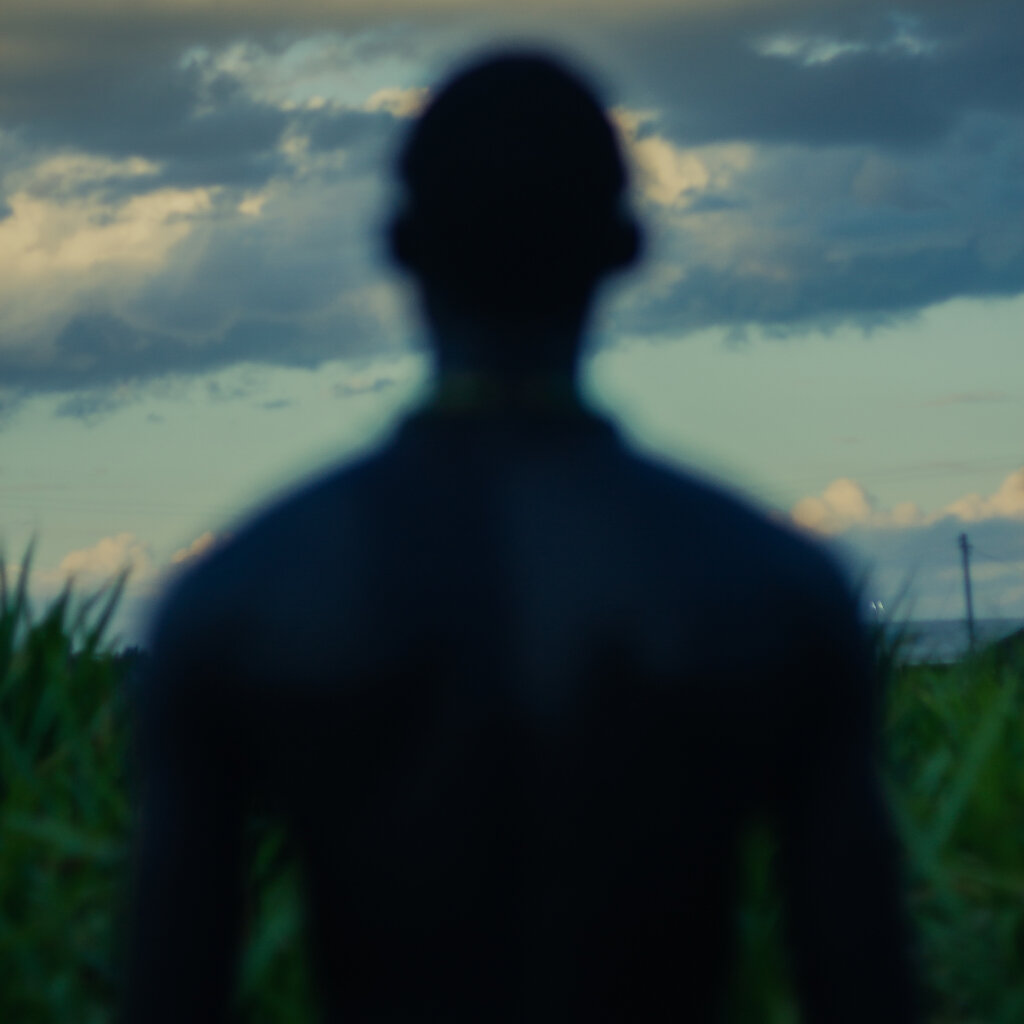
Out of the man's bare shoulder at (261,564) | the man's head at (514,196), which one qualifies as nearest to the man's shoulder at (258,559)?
the man's bare shoulder at (261,564)

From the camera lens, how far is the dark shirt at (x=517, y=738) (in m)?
1.46

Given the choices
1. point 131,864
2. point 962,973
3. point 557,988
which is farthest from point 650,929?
point 962,973

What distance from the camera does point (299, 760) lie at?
4.90ft

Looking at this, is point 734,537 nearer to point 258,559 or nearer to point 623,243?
point 623,243

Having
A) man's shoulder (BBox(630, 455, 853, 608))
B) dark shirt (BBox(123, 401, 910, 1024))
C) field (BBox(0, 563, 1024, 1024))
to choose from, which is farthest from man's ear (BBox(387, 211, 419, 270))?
field (BBox(0, 563, 1024, 1024))

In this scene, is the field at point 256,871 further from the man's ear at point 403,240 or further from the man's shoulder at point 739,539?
the man's ear at point 403,240

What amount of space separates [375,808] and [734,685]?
1.30 ft

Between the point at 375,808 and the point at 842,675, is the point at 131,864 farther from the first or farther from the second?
the point at 842,675

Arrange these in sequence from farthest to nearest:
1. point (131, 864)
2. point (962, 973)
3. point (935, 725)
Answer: point (935, 725)
point (962, 973)
point (131, 864)

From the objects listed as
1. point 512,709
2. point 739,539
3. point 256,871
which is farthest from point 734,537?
point 256,871

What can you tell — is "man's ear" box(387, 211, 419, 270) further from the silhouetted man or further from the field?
the field

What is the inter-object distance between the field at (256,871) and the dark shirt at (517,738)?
44.6 inches

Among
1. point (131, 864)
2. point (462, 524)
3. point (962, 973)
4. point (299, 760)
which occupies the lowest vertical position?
point (962, 973)

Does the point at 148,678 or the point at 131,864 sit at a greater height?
the point at 148,678
